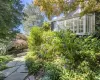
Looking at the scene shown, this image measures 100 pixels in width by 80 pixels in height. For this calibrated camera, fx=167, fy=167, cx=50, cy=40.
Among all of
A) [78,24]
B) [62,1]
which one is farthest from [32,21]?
[62,1]

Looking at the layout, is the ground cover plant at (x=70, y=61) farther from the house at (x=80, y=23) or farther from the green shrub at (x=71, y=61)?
the house at (x=80, y=23)

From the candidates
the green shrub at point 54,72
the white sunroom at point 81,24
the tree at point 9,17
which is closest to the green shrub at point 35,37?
the tree at point 9,17

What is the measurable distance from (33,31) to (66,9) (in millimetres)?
3141

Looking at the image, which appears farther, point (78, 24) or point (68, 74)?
point (78, 24)

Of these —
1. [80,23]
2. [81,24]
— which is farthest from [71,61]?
[80,23]

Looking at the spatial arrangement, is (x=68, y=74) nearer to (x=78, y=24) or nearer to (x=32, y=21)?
(x=78, y=24)

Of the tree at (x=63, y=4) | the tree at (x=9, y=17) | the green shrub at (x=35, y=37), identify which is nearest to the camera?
the tree at (x=9, y=17)

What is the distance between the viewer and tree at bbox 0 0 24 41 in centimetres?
832

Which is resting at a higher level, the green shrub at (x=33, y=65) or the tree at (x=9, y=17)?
the tree at (x=9, y=17)

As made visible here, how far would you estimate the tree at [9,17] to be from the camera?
328 inches

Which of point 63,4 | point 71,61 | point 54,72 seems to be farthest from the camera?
point 63,4

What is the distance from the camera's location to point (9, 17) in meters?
8.97

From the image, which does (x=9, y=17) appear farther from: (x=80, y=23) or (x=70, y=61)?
(x=80, y=23)

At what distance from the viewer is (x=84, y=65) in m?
7.28
